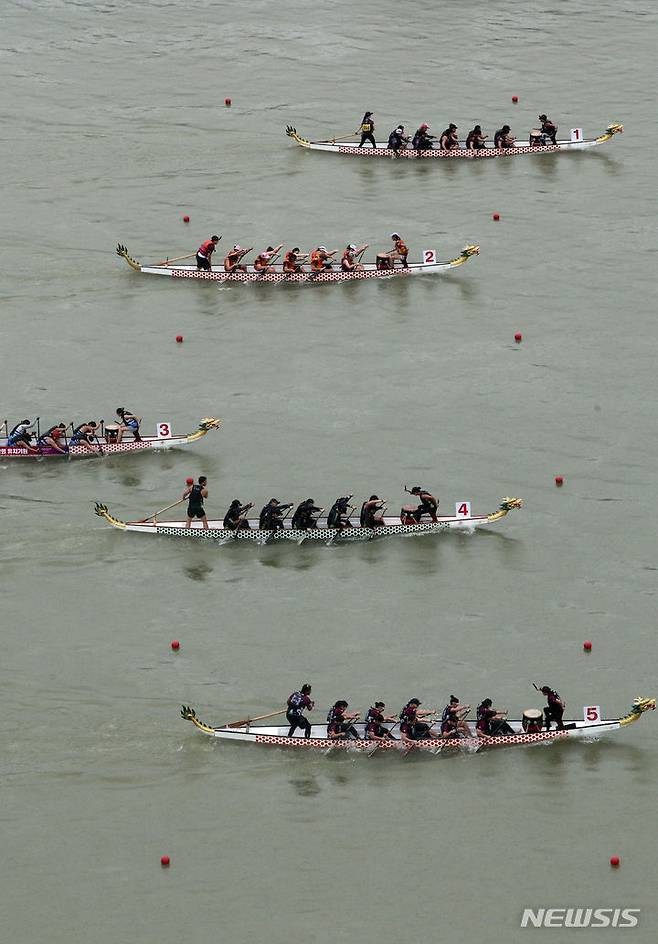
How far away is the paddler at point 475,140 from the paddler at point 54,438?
23859mm

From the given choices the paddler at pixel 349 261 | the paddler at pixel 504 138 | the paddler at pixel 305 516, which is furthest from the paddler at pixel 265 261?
the paddler at pixel 305 516

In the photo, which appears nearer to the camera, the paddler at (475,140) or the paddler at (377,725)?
the paddler at (377,725)

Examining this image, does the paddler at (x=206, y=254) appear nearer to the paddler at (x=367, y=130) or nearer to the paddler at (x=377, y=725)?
the paddler at (x=367, y=130)

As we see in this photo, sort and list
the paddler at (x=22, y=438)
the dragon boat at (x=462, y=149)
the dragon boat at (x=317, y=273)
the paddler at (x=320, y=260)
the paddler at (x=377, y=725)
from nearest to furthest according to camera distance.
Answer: the paddler at (x=377, y=725) < the paddler at (x=22, y=438) < the paddler at (x=320, y=260) < the dragon boat at (x=317, y=273) < the dragon boat at (x=462, y=149)

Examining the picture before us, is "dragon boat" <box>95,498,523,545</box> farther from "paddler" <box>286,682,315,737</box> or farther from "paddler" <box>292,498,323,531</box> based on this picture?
"paddler" <box>286,682,315,737</box>

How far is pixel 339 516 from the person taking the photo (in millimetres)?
47219

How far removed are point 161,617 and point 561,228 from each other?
2508 centimetres

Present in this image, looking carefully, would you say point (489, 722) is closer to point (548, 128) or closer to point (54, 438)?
point (54, 438)

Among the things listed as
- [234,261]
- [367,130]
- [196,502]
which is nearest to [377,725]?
[196,502]

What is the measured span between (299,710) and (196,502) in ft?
28.7

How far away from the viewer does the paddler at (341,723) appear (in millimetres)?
40031

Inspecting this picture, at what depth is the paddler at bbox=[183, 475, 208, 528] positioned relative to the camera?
155ft

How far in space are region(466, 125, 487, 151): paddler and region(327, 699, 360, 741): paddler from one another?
33268 millimetres

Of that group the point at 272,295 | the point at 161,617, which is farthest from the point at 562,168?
the point at 161,617
